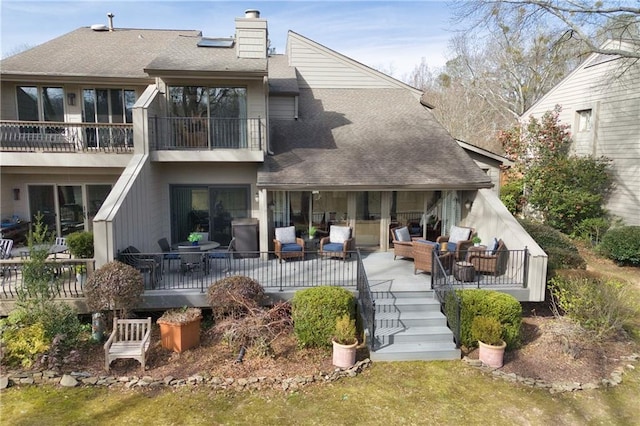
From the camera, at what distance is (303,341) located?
25.4 feet

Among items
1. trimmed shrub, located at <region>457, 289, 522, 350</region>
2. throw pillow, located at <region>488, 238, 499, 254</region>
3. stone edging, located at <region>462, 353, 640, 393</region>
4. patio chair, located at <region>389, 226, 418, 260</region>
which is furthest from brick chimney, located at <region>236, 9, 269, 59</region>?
stone edging, located at <region>462, 353, 640, 393</region>

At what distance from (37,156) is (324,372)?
10944 millimetres

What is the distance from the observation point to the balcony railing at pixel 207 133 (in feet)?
39.8

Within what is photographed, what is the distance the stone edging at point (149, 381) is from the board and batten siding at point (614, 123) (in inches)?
593

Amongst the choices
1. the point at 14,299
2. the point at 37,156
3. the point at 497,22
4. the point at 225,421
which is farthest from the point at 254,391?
the point at 497,22

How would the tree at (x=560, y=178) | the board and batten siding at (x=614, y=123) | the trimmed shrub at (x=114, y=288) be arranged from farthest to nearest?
the tree at (x=560, y=178) < the board and batten siding at (x=614, y=123) < the trimmed shrub at (x=114, y=288)

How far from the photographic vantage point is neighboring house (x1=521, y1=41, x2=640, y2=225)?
1515 cm

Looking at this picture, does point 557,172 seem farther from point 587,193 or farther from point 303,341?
point 303,341

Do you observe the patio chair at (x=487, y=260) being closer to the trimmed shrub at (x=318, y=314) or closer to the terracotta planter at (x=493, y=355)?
the terracotta planter at (x=493, y=355)

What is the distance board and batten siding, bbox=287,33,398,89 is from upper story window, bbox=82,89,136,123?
23.0 ft

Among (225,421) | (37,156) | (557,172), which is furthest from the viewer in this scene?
(557,172)

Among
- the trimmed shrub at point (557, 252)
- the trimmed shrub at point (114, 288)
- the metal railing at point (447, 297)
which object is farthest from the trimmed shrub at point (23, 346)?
the trimmed shrub at point (557, 252)

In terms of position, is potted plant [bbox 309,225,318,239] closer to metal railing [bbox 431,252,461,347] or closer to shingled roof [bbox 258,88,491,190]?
shingled roof [bbox 258,88,491,190]

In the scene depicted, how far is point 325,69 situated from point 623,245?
1327 cm
